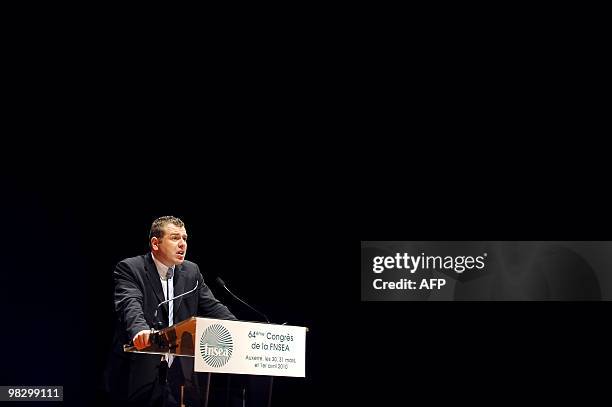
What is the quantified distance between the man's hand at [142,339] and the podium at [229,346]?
0.02 meters

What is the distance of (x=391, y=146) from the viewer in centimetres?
714

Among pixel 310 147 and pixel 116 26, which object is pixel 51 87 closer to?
pixel 116 26

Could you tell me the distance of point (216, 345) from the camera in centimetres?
392

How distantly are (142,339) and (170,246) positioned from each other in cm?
75

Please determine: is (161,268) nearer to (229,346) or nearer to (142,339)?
(142,339)

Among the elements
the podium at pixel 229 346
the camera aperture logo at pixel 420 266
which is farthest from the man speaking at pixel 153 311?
the camera aperture logo at pixel 420 266

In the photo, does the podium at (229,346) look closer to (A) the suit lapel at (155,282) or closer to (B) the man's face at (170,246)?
(A) the suit lapel at (155,282)


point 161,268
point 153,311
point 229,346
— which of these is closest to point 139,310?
point 153,311

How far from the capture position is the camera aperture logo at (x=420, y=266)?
7043mm

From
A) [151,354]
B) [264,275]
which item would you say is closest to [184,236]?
[151,354]

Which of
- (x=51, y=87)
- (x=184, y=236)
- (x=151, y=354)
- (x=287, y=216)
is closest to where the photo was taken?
(x=151, y=354)

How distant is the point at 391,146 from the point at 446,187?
524 mm

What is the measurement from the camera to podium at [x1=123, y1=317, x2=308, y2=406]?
152 inches

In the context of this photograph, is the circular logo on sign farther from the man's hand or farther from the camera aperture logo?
the camera aperture logo
